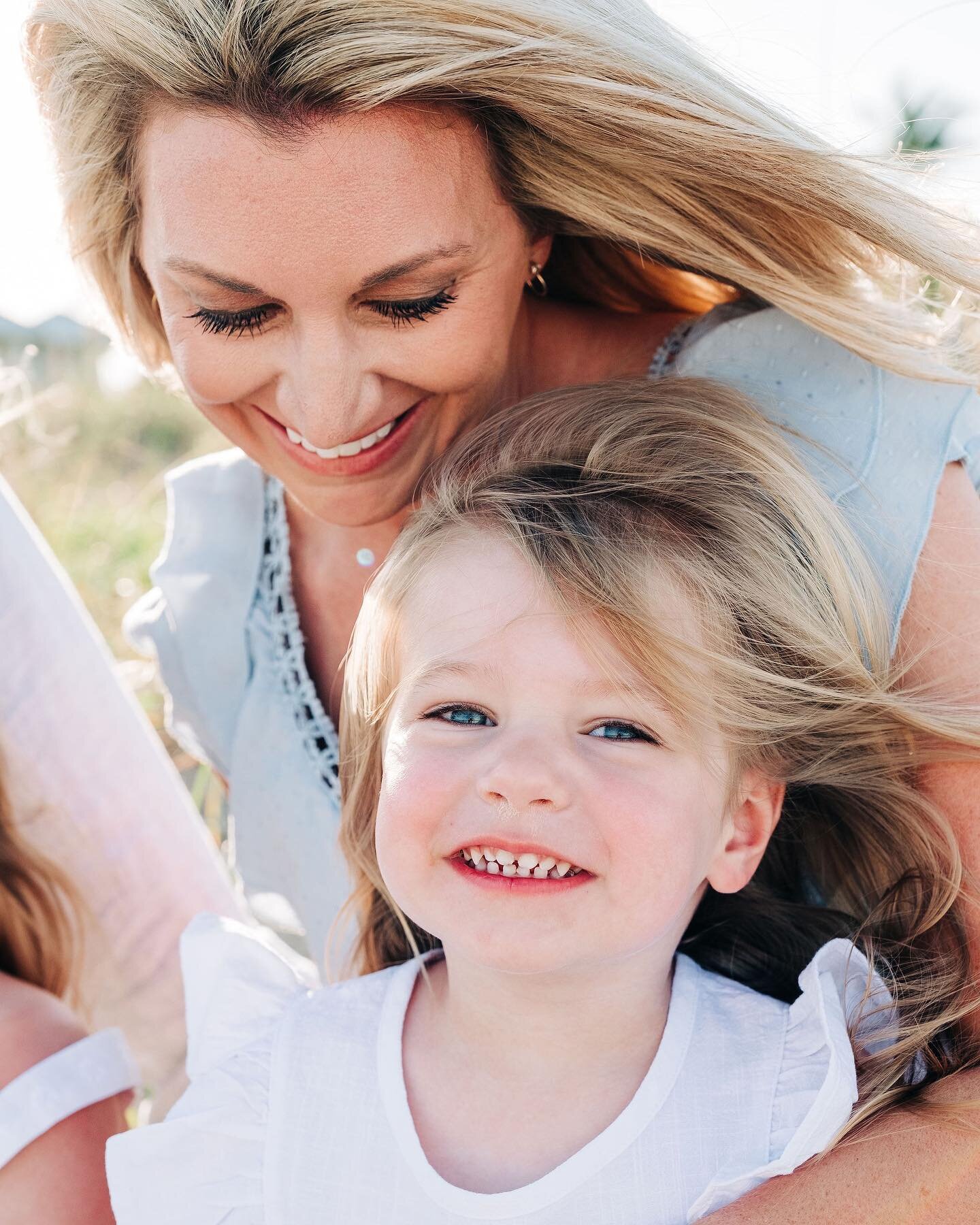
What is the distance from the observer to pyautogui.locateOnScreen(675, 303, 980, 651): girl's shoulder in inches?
68.9

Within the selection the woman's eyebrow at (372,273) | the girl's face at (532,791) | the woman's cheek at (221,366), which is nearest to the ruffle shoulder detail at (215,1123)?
the girl's face at (532,791)

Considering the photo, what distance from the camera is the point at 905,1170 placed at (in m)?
1.50

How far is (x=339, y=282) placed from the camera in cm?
173

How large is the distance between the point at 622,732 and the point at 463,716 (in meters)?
0.19

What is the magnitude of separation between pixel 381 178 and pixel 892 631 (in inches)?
33.3

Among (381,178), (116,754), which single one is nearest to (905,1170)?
(381,178)

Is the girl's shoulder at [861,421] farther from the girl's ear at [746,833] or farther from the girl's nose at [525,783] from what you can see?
the girl's nose at [525,783]

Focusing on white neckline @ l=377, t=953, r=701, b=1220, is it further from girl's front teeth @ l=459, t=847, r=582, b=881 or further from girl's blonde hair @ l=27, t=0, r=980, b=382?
girl's blonde hair @ l=27, t=0, r=980, b=382

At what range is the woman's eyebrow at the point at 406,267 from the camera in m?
1.73

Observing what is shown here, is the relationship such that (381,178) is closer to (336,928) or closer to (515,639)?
(515,639)

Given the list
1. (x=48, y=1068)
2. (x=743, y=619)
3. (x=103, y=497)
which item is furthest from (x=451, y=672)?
(x=103, y=497)

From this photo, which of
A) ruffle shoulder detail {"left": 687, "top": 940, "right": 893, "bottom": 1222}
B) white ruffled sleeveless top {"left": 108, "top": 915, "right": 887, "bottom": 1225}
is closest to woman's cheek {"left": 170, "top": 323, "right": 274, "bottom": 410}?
white ruffled sleeveless top {"left": 108, "top": 915, "right": 887, "bottom": 1225}

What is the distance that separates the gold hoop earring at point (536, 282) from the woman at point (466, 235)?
0.02 meters

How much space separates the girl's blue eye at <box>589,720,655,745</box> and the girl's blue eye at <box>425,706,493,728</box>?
0.43 feet
